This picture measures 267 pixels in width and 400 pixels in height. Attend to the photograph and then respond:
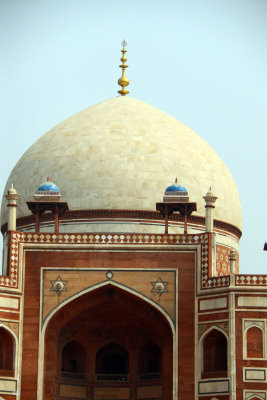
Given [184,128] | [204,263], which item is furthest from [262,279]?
[184,128]

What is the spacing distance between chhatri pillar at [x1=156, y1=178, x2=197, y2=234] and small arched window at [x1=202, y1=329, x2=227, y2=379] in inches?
127

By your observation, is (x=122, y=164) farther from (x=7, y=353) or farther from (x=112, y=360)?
(x=7, y=353)

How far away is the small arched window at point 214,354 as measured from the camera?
35.9 m

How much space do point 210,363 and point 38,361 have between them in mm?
4005

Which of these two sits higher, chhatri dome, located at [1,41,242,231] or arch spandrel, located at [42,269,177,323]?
chhatri dome, located at [1,41,242,231]

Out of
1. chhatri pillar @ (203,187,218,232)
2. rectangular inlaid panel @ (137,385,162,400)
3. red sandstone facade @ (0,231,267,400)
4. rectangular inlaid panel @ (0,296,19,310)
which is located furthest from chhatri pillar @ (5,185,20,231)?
rectangular inlaid panel @ (137,385,162,400)

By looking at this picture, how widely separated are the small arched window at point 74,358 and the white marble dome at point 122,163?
379 cm

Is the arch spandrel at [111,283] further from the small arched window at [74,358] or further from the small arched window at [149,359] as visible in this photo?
the small arched window at [149,359]

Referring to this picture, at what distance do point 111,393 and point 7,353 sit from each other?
3.20 meters

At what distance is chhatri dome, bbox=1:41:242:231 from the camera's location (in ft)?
131

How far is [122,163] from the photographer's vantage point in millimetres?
40219

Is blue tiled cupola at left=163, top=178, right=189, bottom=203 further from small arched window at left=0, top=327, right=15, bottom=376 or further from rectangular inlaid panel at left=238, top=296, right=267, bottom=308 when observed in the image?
small arched window at left=0, top=327, right=15, bottom=376

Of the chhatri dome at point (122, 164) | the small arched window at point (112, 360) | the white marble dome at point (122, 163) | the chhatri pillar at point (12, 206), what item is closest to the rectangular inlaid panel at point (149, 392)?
the small arched window at point (112, 360)

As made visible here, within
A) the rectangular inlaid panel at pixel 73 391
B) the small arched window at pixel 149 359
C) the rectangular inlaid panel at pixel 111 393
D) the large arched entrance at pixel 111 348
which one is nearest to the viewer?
the large arched entrance at pixel 111 348
